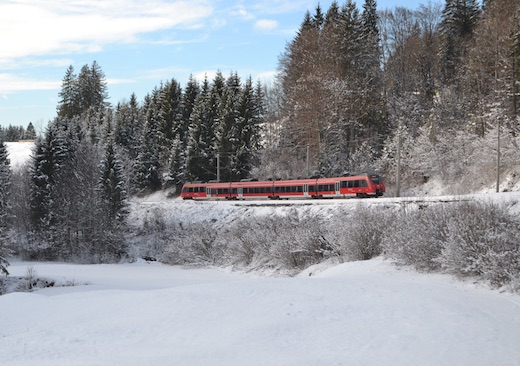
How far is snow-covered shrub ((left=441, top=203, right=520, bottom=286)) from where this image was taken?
10.4 m

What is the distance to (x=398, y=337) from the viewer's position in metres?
6.84

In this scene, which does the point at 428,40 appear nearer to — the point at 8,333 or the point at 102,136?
the point at 102,136

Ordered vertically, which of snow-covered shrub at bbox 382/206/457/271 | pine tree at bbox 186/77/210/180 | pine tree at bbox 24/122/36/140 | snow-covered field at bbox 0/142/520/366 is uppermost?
pine tree at bbox 24/122/36/140

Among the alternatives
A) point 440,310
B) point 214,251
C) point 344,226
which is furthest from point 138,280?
point 440,310

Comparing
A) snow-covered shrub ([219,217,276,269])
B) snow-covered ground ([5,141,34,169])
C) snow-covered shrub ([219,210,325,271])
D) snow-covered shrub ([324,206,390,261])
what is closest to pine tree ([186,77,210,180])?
snow-covered shrub ([219,210,325,271])

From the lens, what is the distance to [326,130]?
155 feet

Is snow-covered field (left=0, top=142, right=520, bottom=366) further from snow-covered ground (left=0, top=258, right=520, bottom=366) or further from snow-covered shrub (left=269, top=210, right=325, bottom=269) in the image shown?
snow-covered shrub (left=269, top=210, right=325, bottom=269)

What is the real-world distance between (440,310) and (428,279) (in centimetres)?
375

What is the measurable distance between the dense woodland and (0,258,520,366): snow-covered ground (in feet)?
77.3

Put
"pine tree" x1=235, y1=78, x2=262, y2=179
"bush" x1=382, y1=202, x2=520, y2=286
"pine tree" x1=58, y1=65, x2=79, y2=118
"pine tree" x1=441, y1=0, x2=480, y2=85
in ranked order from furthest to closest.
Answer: "pine tree" x1=58, y1=65, x2=79, y2=118
"pine tree" x1=441, y1=0, x2=480, y2=85
"pine tree" x1=235, y1=78, x2=262, y2=179
"bush" x1=382, y1=202, x2=520, y2=286

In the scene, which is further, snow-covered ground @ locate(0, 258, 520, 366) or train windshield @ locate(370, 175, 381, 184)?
train windshield @ locate(370, 175, 381, 184)

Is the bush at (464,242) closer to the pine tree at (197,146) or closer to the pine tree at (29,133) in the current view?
the pine tree at (197,146)

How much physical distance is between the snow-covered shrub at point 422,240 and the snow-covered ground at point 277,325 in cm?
122

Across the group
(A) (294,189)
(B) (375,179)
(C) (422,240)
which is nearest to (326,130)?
(A) (294,189)
